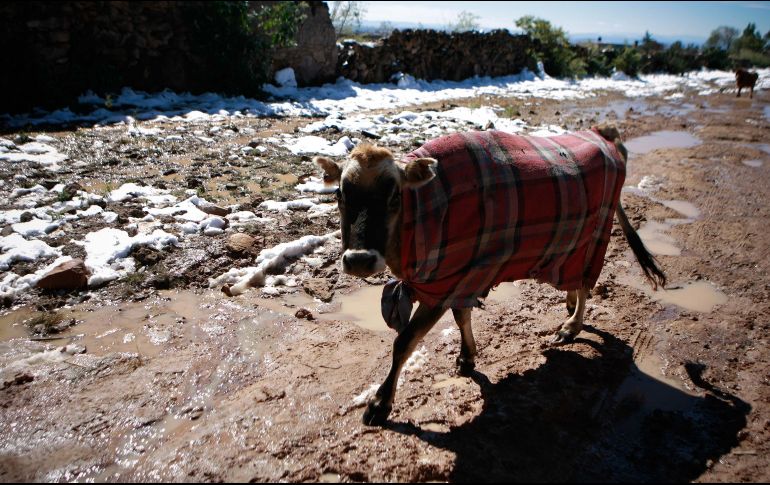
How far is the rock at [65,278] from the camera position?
13.4ft

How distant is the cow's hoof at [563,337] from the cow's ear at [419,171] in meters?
1.89

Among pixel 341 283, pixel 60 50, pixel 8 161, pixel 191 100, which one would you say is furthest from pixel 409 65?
pixel 341 283

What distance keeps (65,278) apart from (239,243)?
151cm

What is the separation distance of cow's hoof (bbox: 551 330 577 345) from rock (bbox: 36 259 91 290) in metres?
3.97

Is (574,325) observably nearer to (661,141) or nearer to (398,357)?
(398,357)

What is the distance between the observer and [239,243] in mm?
4953

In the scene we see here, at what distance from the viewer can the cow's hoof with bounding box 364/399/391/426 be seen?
296 cm

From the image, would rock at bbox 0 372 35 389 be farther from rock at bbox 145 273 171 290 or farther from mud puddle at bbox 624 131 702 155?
mud puddle at bbox 624 131 702 155

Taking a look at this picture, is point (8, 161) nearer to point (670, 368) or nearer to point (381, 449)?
point (381, 449)

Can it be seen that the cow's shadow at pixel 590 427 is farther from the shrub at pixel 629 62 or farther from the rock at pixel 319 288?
the shrub at pixel 629 62

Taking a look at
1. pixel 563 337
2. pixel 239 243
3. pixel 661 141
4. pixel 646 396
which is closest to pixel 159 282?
pixel 239 243

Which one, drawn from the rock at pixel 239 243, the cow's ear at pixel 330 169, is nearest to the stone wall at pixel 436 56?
the rock at pixel 239 243

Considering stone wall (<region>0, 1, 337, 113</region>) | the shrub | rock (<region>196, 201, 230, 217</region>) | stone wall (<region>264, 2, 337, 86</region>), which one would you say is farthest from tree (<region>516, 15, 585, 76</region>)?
rock (<region>196, 201, 230, 217</region>)

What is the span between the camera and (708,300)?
175 inches
